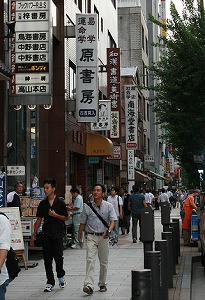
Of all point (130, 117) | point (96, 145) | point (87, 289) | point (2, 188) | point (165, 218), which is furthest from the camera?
point (130, 117)

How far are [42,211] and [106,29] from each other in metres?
26.6

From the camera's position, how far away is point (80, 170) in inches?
1082

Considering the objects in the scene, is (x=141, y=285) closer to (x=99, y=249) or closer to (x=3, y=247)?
(x=3, y=247)

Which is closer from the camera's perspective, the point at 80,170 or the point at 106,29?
the point at 80,170

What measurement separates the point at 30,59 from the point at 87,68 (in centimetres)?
493

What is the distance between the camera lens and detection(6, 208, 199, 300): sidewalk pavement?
1013 cm

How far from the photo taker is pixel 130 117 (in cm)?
3931

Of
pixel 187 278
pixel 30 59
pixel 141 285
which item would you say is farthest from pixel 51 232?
pixel 30 59

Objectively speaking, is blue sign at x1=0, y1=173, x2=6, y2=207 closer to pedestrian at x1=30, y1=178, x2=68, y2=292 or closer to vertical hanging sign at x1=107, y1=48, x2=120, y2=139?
pedestrian at x1=30, y1=178, x2=68, y2=292

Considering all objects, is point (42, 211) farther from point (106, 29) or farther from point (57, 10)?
point (106, 29)

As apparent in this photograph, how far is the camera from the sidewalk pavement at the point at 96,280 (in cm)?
1013

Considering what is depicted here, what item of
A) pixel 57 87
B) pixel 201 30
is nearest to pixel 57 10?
pixel 57 87

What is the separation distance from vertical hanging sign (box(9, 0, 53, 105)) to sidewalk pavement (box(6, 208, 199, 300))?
4676 millimetres

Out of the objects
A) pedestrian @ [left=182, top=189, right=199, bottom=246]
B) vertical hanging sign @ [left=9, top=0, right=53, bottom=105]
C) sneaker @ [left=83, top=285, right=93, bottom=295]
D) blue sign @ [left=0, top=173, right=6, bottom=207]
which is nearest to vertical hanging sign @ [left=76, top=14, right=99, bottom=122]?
vertical hanging sign @ [left=9, top=0, right=53, bottom=105]
